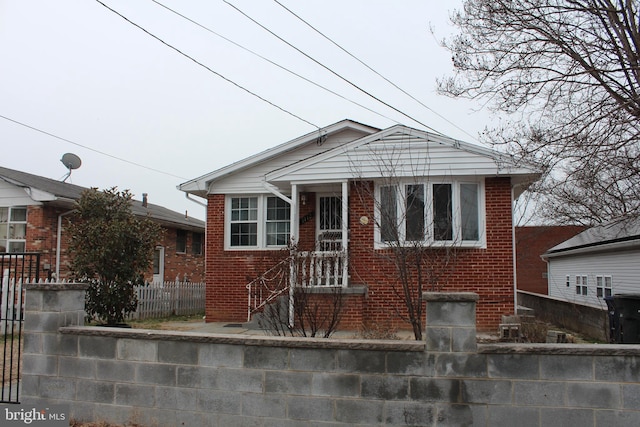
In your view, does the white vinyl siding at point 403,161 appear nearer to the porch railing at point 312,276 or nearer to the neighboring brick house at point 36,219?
the porch railing at point 312,276

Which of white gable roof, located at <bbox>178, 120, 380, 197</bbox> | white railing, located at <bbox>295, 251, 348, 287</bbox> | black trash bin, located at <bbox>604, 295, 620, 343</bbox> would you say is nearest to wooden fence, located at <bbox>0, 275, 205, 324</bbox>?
white gable roof, located at <bbox>178, 120, 380, 197</bbox>

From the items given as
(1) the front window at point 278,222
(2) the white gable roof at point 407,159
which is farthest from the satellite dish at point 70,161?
(2) the white gable roof at point 407,159

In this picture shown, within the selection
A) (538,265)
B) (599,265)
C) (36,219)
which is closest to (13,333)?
(36,219)

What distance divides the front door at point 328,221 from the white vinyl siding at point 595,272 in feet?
23.6

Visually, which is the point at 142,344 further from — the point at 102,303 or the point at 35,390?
the point at 102,303

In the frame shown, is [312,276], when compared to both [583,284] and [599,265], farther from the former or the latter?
[583,284]

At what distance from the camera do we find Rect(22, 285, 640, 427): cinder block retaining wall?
4449mm

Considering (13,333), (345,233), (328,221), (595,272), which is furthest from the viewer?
(595,272)

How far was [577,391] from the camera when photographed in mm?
4438

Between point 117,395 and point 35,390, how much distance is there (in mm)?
1110

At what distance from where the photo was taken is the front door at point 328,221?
40.3 ft

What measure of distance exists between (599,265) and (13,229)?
2044 centimetres

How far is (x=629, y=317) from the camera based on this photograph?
8.30 metres

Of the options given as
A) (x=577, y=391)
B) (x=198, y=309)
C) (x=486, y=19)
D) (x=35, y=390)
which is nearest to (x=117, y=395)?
(x=35, y=390)
